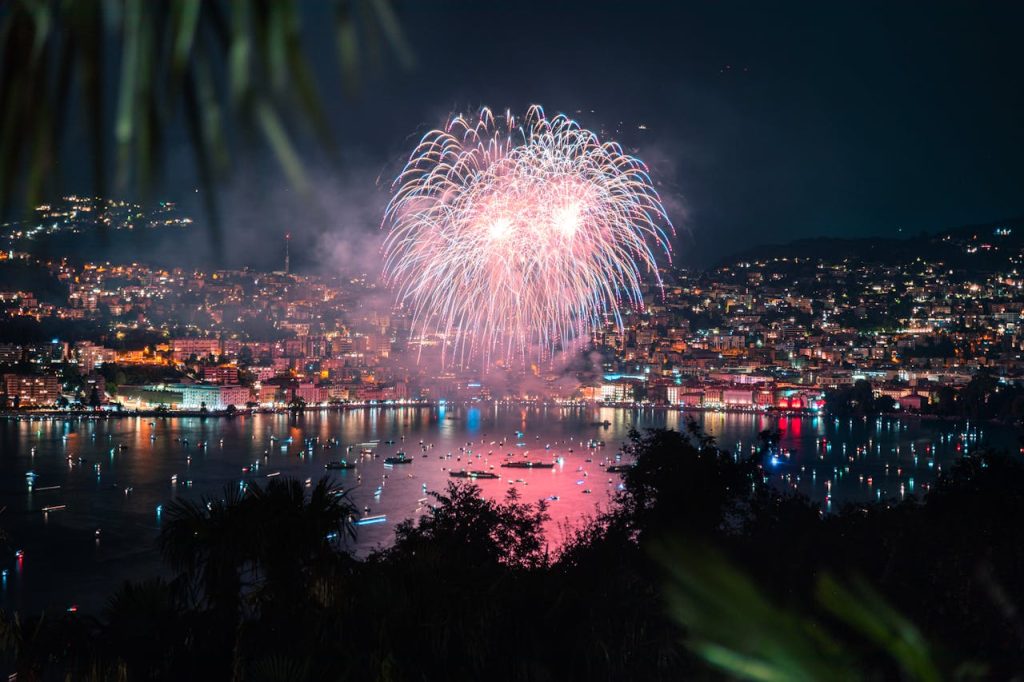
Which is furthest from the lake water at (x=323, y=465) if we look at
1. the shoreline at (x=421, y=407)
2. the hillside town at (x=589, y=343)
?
the hillside town at (x=589, y=343)

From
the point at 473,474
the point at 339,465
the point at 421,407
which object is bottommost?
the point at 473,474

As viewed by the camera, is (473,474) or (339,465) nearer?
(473,474)

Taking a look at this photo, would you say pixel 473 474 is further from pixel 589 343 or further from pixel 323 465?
pixel 589 343

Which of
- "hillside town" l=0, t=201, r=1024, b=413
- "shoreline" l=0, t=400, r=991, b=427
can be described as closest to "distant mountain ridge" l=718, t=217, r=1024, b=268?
"hillside town" l=0, t=201, r=1024, b=413

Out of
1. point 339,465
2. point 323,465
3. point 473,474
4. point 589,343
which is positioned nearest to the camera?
point 473,474

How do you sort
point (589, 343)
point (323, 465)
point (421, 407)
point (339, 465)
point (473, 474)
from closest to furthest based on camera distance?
point (473, 474), point (339, 465), point (323, 465), point (421, 407), point (589, 343)

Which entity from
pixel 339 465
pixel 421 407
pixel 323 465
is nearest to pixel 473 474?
pixel 339 465

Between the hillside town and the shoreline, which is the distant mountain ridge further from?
the shoreline

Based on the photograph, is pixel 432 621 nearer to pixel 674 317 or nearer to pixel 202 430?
pixel 202 430

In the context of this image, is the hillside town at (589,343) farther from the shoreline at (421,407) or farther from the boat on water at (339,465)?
the boat on water at (339,465)
